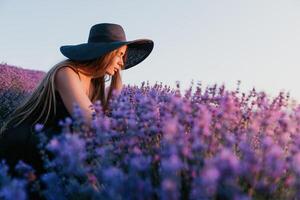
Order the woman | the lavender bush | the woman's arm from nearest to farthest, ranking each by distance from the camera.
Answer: the woman's arm, the woman, the lavender bush

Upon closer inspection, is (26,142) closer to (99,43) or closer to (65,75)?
(65,75)

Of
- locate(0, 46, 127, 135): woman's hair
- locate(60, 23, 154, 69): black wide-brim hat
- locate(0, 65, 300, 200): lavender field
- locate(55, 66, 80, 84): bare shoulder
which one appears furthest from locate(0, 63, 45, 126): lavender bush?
locate(0, 65, 300, 200): lavender field

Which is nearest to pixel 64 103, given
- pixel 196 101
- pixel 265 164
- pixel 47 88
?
pixel 47 88

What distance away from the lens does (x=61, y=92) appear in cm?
328

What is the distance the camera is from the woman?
3281 millimetres

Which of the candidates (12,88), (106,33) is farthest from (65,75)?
(12,88)

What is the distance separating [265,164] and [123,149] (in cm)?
65

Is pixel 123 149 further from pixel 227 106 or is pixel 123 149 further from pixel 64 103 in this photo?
pixel 64 103

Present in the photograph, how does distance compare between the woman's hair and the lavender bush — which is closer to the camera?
the woman's hair

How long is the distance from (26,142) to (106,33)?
3.03 ft

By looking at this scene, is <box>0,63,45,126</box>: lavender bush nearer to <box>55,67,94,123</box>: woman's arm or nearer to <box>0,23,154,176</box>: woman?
<box>0,23,154,176</box>: woman

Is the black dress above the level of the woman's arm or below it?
below

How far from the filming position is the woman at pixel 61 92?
10.8ft

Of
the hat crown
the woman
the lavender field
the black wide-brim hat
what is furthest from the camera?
the hat crown
